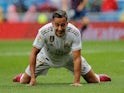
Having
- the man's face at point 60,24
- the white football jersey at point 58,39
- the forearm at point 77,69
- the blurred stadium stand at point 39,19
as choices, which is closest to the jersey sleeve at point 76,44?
the white football jersey at point 58,39

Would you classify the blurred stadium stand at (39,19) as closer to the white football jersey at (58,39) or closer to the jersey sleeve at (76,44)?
the white football jersey at (58,39)

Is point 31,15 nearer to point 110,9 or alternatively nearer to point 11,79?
point 110,9

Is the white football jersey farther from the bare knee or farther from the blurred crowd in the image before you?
A: the blurred crowd

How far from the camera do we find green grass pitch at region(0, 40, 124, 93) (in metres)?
10.2

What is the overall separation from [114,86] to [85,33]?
1970cm

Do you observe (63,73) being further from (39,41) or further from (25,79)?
(39,41)

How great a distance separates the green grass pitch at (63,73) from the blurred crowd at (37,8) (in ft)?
22.7

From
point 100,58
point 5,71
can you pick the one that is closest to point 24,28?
point 100,58

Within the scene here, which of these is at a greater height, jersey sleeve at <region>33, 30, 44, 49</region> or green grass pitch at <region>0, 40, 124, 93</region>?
jersey sleeve at <region>33, 30, 44, 49</region>

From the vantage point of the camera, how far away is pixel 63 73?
14.5 meters

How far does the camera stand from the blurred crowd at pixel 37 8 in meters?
31.4

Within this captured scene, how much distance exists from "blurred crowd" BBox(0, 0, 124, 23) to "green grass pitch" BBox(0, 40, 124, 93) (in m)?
6.93

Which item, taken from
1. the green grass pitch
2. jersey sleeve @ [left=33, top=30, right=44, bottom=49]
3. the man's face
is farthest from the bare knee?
the man's face

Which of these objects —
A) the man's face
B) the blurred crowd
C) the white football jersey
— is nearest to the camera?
the man's face
